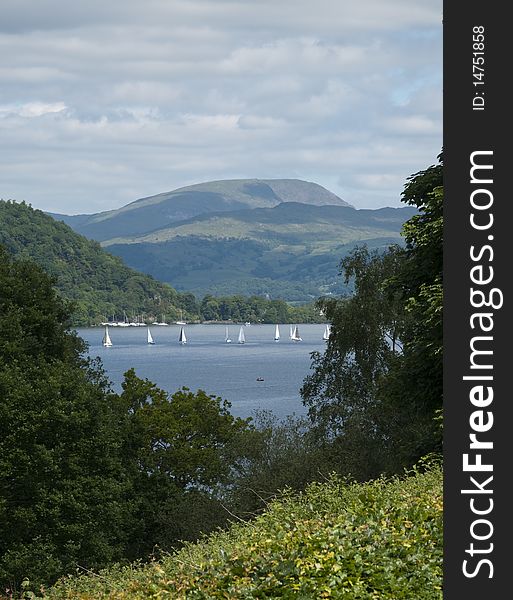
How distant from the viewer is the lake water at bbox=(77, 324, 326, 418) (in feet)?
288

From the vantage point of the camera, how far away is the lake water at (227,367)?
8788cm

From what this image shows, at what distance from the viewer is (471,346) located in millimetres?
4551

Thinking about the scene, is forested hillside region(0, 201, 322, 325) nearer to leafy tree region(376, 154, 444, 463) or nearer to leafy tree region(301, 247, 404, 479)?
leafy tree region(301, 247, 404, 479)

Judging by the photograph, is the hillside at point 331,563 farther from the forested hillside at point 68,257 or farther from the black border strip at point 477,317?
the forested hillside at point 68,257

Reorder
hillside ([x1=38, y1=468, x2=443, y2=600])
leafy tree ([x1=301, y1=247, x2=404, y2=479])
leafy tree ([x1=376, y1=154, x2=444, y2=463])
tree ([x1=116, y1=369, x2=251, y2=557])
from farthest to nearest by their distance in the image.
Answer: leafy tree ([x1=301, y1=247, x2=404, y2=479])
tree ([x1=116, y1=369, x2=251, y2=557])
leafy tree ([x1=376, y1=154, x2=444, y2=463])
hillside ([x1=38, y1=468, x2=443, y2=600])

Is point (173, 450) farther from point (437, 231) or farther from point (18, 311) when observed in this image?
point (437, 231)

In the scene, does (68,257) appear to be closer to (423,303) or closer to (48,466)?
(48,466)

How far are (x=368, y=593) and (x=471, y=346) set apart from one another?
3994 millimetres

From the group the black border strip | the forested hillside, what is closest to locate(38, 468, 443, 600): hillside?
the black border strip

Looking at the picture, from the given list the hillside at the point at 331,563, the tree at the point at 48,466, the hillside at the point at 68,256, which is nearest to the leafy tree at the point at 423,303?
the tree at the point at 48,466

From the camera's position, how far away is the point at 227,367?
130625 mm

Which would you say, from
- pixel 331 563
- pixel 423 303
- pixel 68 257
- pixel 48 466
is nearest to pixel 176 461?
pixel 48 466

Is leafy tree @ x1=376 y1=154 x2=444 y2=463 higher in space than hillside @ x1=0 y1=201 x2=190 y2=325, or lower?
lower

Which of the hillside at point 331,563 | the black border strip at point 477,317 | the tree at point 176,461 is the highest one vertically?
the black border strip at point 477,317
